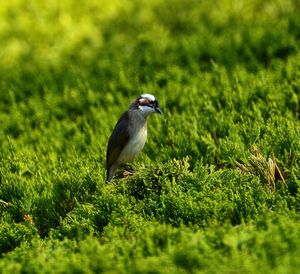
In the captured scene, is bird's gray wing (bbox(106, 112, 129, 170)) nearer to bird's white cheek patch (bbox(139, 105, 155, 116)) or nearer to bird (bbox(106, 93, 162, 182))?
bird (bbox(106, 93, 162, 182))

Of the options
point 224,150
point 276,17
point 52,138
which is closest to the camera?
point 224,150

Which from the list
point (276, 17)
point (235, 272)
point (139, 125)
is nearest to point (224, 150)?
point (139, 125)

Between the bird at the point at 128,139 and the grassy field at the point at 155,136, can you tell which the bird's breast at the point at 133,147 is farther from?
the grassy field at the point at 155,136

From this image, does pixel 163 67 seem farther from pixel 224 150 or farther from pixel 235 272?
pixel 235 272

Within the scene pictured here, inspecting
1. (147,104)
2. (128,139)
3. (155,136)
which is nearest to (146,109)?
(147,104)

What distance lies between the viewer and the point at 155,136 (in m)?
7.22

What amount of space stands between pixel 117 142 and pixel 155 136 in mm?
774

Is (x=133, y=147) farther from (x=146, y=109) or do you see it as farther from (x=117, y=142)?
(x=146, y=109)

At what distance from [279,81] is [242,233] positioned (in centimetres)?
370

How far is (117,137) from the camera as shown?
656cm

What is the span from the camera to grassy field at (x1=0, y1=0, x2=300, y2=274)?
4.58 meters

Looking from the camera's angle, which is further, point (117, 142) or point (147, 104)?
point (147, 104)

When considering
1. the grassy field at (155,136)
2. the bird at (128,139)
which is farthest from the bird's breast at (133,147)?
the grassy field at (155,136)

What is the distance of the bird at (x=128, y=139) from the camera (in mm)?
6434
